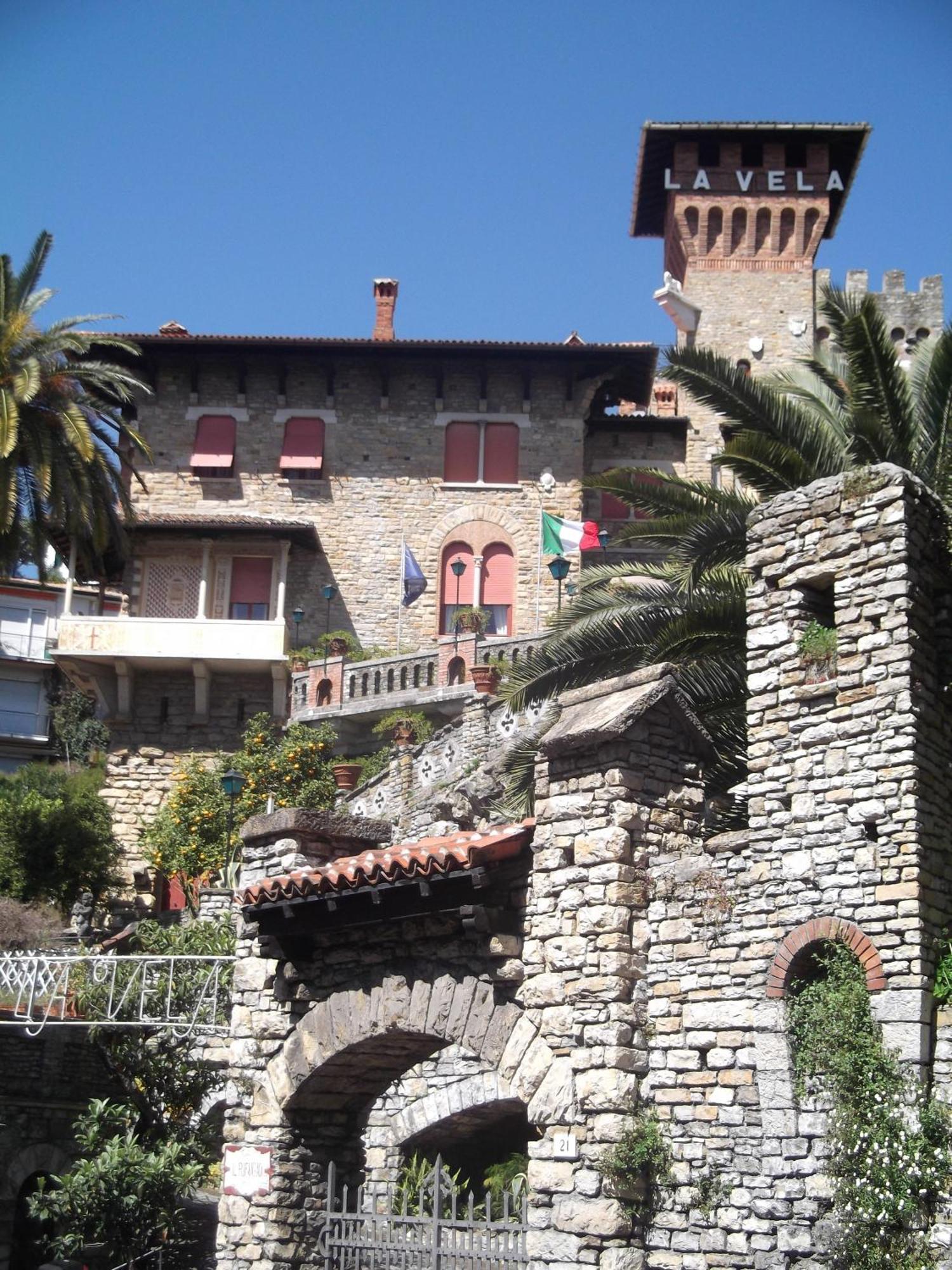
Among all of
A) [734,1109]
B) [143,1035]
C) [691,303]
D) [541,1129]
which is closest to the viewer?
[734,1109]

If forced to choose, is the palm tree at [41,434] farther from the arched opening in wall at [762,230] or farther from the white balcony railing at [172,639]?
the arched opening in wall at [762,230]

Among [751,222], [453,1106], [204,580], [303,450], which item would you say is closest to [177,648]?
[204,580]

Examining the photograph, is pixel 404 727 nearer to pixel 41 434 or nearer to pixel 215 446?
pixel 41 434

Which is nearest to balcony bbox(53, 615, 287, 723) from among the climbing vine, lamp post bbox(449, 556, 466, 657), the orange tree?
the orange tree

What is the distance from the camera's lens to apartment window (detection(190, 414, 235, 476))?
38125 millimetres

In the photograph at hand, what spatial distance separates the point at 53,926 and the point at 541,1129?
15.3m

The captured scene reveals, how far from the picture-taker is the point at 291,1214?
41.1 feet

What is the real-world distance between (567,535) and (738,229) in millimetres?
13102

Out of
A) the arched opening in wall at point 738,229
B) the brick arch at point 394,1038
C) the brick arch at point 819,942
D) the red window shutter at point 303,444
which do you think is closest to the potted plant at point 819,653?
the brick arch at point 819,942

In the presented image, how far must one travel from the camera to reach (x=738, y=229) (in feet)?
137

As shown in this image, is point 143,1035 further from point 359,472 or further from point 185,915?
point 359,472

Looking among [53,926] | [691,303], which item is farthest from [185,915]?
[691,303]

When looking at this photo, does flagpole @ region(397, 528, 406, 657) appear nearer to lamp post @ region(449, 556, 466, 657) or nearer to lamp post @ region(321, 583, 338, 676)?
lamp post @ region(449, 556, 466, 657)

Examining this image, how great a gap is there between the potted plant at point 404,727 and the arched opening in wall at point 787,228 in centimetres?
1864
